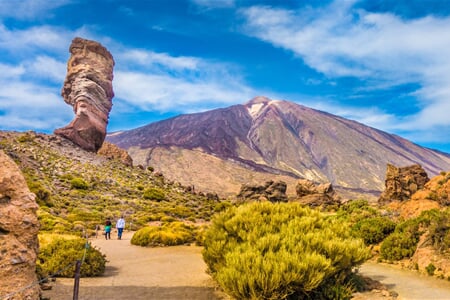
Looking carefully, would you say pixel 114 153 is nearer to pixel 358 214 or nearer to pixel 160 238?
pixel 160 238

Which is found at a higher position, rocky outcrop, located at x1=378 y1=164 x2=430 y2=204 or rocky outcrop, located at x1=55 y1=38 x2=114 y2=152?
rocky outcrop, located at x1=55 y1=38 x2=114 y2=152

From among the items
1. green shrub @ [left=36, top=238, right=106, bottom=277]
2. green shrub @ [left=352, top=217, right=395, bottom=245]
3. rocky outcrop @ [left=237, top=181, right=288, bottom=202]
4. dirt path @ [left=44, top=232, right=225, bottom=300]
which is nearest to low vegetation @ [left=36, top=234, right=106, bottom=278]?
green shrub @ [left=36, top=238, right=106, bottom=277]

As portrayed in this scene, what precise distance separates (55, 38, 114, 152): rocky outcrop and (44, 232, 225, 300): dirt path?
4321 centimetres

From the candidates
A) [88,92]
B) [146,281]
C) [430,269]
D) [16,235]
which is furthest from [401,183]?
[88,92]

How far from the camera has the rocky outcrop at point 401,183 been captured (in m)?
40.8

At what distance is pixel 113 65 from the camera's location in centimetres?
6316

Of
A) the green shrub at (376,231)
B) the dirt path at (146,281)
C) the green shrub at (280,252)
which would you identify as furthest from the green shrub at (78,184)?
the green shrub at (280,252)

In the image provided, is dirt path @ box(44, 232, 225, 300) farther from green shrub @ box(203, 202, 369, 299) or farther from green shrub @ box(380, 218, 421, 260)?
green shrub @ box(380, 218, 421, 260)

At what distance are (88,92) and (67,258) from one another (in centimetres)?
5018

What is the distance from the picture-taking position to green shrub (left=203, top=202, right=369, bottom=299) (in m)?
7.05

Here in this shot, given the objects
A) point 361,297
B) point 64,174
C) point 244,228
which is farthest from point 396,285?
point 64,174

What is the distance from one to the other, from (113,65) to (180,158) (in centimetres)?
8662

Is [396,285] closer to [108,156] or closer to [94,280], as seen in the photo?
[94,280]

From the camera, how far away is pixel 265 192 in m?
53.7
